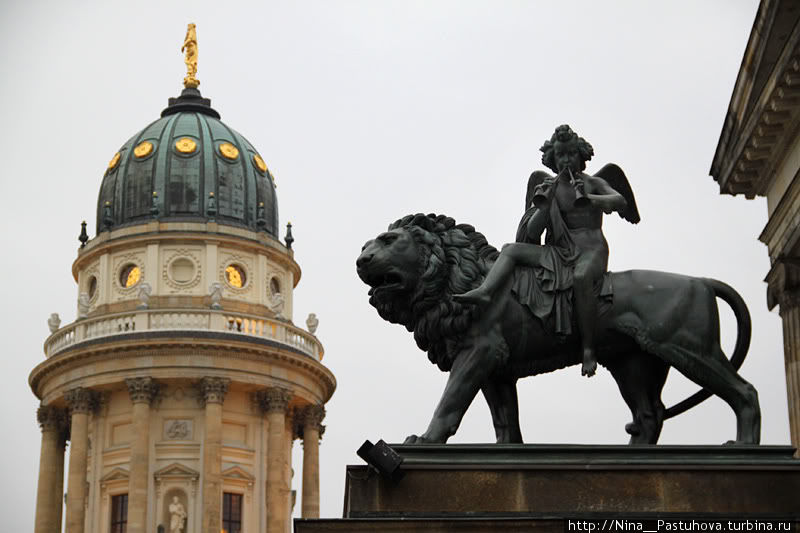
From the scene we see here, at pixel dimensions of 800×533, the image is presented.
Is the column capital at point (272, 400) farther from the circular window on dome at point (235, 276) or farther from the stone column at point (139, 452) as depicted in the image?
the circular window on dome at point (235, 276)

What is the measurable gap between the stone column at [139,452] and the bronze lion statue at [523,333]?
180 ft

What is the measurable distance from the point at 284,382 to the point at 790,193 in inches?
1659

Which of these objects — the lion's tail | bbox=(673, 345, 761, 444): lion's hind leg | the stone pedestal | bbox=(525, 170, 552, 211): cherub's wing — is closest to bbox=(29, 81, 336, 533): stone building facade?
bbox=(525, 170, 552, 211): cherub's wing

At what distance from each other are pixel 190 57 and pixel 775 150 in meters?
53.8

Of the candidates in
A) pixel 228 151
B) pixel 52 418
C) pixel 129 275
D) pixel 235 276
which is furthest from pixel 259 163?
pixel 52 418

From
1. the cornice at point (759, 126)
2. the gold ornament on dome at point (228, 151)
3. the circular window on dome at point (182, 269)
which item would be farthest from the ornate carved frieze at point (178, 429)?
the cornice at point (759, 126)

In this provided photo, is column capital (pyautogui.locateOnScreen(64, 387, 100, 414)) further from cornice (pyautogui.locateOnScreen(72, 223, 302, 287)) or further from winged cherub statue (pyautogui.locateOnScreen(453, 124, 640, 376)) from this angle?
winged cherub statue (pyautogui.locateOnScreen(453, 124, 640, 376))

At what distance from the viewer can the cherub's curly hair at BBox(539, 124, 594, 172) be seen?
1527 cm

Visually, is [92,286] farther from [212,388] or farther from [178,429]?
[212,388]

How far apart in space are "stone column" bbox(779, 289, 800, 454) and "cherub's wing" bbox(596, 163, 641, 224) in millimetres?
16785

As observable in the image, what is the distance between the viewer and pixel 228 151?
249 ft

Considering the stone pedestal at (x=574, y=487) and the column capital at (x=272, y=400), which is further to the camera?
the column capital at (x=272, y=400)

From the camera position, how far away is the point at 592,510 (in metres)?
13.3

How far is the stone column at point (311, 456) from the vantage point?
72.7 m
